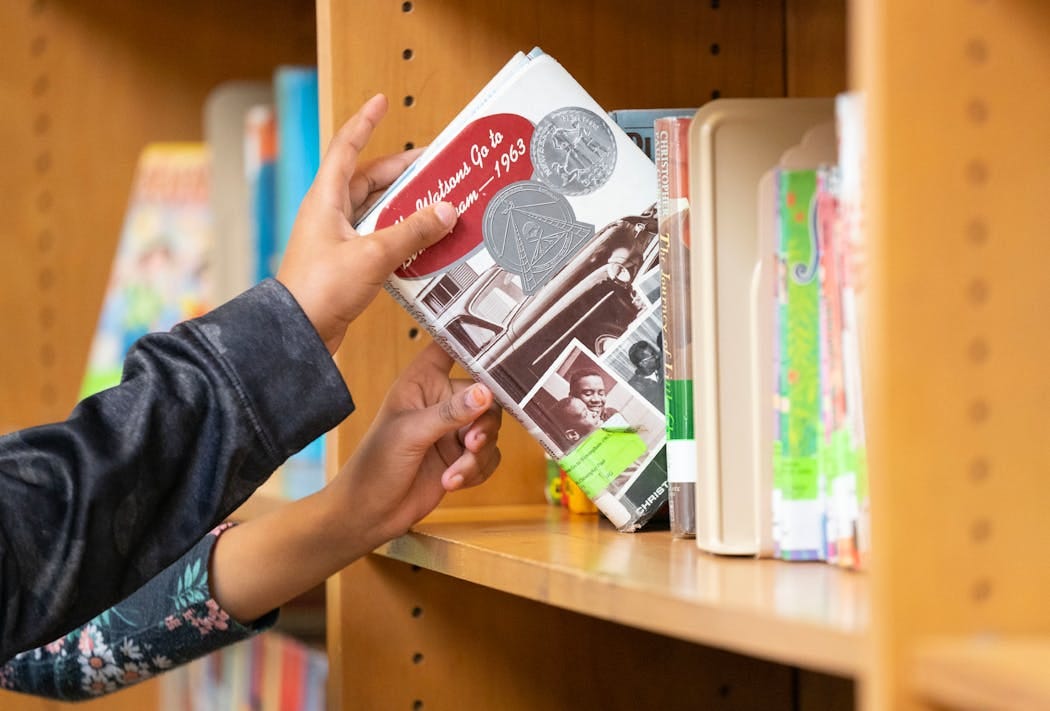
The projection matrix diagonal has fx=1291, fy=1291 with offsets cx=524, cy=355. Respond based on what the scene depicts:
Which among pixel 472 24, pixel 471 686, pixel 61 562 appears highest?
pixel 472 24

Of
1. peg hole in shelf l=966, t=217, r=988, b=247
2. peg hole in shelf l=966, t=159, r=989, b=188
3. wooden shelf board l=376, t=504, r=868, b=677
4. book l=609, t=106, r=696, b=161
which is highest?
book l=609, t=106, r=696, b=161

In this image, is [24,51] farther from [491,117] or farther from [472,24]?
[491,117]

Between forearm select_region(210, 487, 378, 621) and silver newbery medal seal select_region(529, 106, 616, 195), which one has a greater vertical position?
silver newbery medal seal select_region(529, 106, 616, 195)

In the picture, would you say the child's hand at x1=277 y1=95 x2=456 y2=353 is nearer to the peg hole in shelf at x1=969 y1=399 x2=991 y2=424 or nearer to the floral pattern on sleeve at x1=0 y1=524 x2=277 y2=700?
the floral pattern on sleeve at x1=0 y1=524 x2=277 y2=700

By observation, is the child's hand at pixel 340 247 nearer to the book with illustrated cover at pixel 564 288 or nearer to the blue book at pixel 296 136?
the book with illustrated cover at pixel 564 288

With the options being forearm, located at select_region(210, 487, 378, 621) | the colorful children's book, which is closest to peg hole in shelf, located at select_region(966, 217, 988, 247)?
forearm, located at select_region(210, 487, 378, 621)

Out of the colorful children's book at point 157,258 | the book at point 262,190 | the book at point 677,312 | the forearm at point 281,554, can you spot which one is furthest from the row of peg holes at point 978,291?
the colorful children's book at point 157,258

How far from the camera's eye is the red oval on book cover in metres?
0.79

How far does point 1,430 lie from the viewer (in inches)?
53.4

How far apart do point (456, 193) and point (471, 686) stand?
0.40m

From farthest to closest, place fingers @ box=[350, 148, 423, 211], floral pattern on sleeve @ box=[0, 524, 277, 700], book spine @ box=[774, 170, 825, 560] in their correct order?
floral pattern on sleeve @ box=[0, 524, 277, 700]
fingers @ box=[350, 148, 423, 211]
book spine @ box=[774, 170, 825, 560]

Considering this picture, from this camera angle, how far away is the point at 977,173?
1.53 feet

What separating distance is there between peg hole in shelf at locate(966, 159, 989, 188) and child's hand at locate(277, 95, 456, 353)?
0.38 meters

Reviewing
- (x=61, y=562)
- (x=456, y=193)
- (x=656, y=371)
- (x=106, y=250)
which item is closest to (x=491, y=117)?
(x=456, y=193)
